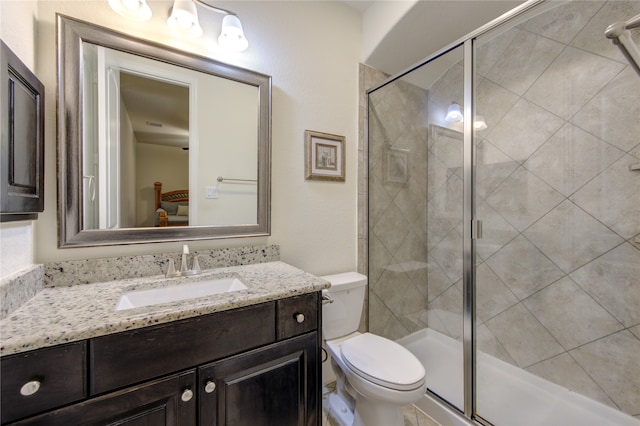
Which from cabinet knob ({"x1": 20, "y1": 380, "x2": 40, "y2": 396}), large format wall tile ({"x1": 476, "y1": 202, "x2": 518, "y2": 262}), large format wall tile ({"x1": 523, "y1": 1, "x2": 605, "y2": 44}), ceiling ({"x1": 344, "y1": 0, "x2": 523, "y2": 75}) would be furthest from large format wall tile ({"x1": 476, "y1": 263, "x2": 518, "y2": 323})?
cabinet knob ({"x1": 20, "y1": 380, "x2": 40, "y2": 396})

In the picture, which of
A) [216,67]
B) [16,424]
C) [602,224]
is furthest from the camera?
[602,224]

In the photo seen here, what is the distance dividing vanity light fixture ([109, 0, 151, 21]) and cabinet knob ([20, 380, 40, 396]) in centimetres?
131

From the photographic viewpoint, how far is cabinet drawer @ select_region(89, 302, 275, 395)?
2.22 feet

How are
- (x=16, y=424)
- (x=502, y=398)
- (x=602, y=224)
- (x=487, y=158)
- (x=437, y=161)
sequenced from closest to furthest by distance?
(x=16, y=424) → (x=602, y=224) → (x=502, y=398) → (x=487, y=158) → (x=437, y=161)

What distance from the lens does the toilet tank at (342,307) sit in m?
1.44

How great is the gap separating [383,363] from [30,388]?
3.90 ft

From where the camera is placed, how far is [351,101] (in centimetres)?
181

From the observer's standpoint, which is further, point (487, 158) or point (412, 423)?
point (487, 158)

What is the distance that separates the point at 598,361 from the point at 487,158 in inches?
51.4

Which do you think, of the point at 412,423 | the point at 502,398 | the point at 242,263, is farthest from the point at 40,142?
the point at 502,398

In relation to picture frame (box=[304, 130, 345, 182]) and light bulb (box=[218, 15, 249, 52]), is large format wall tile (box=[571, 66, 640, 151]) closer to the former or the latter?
picture frame (box=[304, 130, 345, 182])

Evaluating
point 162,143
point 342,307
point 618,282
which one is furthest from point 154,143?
point 618,282

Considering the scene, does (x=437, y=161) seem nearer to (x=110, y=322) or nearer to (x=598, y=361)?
(x=598, y=361)

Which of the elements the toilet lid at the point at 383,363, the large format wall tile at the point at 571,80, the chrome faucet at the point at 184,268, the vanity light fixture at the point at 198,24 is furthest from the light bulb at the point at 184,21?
the large format wall tile at the point at 571,80
